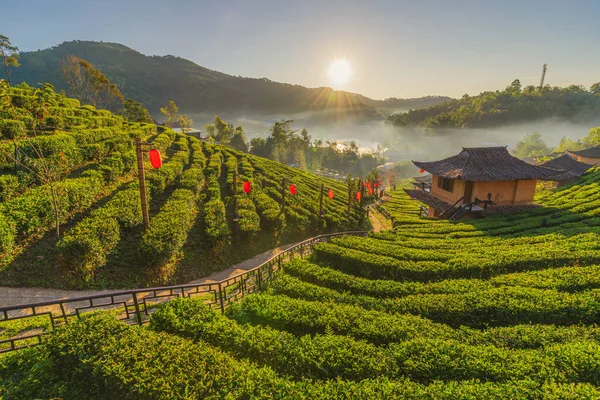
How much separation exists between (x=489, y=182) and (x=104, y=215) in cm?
A: 2687

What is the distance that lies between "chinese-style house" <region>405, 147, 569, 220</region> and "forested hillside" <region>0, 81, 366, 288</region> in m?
9.97

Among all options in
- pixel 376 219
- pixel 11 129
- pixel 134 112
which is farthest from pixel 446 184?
pixel 134 112

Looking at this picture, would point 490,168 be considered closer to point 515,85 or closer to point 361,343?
point 361,343

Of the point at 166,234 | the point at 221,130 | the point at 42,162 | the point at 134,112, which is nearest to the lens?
the point at 166,234

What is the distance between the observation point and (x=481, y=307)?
809cm

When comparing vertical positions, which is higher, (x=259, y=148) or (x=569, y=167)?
(x=569, y=167)

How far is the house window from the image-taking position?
25.2 metres

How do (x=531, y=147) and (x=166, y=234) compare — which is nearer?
(x=166, y=234)

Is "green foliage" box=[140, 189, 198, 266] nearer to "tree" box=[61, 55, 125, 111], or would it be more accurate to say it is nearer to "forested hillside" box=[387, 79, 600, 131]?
"tree" box=[61, 55, 125, 111]

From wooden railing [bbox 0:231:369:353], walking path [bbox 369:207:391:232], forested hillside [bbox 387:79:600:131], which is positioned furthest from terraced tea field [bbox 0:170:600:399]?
forested hillside [bbox 387:79:600:131]

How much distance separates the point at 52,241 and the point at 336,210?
71.9ft

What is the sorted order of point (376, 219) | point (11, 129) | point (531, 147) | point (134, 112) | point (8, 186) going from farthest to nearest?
point (531, 147)
point (134, 112)
point (376, 219)
point (11, 129)
point (8, 186)

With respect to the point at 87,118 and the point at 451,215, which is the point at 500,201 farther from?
the point at 87,118

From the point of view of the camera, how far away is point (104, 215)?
13375 millimetres
